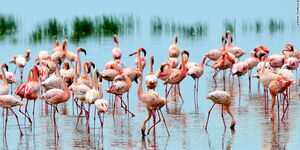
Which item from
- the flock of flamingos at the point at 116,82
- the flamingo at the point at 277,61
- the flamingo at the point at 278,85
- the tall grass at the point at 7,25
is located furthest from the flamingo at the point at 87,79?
the tall grass at the point at 7,25

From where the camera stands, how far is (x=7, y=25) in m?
35.7

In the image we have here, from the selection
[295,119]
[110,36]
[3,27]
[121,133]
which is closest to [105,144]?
[121,133]

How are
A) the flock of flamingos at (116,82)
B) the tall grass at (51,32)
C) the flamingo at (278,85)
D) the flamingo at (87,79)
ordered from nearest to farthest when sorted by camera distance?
the flock of flamingos at (116,82)
the flamingo at (278,85)
the flamingo at (87,79)
the tall grass at (51,32)

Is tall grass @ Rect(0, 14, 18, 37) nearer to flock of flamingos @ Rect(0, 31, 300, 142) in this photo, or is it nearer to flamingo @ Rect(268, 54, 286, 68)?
flock of flamingos @ Rect(0, 31, 300, 142)

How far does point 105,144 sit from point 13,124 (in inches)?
98.1

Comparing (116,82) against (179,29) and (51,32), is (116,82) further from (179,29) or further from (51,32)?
(179,29)

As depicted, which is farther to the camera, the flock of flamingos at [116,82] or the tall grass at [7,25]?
the tall grass at [7,25]

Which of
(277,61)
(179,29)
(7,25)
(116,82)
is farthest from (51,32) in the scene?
(116,82)

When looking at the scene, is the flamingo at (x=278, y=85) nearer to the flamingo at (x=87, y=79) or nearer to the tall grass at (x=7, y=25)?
the flamingo at (x=87, y=79)

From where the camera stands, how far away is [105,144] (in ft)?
39.0

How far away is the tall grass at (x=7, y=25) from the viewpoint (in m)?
32.8

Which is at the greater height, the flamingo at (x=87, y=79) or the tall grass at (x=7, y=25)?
the tall grass at (x=7, y=25)

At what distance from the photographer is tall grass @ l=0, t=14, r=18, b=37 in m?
32.8

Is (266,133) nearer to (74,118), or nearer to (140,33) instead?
(74,118)
